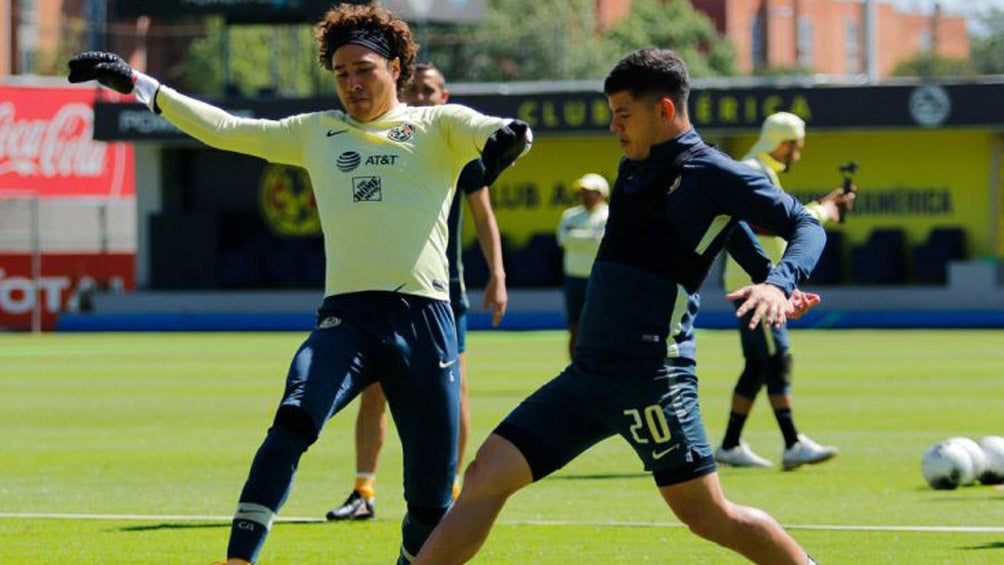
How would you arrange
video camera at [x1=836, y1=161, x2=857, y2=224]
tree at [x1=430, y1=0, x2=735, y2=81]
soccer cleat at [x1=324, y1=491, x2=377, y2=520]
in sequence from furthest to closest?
tree at [x1=430, y1=0, x2=735, y2=81] < video camera at [x1=836, y1=161, x2=857, y2=224] < soccer cleat at [x1=324, y1=491, x2=377, y2=520]

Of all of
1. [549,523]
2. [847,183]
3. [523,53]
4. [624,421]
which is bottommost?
[549,523]

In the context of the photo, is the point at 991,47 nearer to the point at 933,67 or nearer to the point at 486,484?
the point at 933,67

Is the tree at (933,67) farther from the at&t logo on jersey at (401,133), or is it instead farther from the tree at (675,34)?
the at&t logo on jersey at (401,133)

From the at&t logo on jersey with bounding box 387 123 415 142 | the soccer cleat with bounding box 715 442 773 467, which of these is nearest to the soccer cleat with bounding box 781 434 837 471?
the soccer cleat with bounding box 715 442 773 467

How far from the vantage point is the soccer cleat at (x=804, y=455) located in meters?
13.9

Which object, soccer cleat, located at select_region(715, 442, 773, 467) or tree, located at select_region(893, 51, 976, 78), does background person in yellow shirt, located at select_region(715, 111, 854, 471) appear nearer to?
soccer cleat, located at select_region(715, 442, 773, 467)

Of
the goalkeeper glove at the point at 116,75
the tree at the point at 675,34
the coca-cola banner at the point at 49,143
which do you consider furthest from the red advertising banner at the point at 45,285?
the tree at the point at 675,34

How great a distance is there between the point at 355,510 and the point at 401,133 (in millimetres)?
3547

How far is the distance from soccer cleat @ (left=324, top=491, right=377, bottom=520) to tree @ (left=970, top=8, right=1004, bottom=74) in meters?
86.7

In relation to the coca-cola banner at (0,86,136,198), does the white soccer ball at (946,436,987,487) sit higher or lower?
lower

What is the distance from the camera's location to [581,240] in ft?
70.8

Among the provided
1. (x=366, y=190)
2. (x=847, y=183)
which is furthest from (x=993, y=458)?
(x=366, y=190)

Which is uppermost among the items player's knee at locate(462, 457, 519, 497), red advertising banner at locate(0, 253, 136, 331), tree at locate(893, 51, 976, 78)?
tree at locate(893, 51, 976, 78)

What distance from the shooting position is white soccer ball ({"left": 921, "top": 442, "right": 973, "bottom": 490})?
1252 cm
